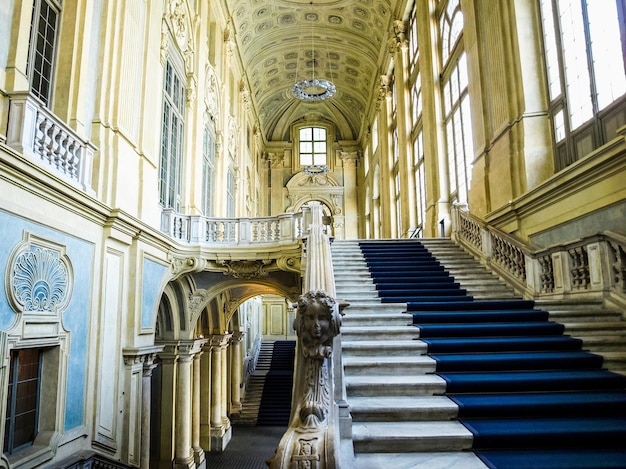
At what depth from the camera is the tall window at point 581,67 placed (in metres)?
7.09

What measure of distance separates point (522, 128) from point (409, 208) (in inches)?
406

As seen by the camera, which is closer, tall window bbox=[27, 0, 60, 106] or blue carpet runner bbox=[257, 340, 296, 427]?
tall window bbox=[27, 0, 60, 106]

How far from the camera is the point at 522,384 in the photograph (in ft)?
15.3

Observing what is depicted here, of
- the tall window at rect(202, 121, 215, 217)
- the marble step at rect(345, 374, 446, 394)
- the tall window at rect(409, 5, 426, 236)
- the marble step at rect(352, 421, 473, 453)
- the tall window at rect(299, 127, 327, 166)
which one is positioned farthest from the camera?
the tall window at rect(299, 127, 327, 166)

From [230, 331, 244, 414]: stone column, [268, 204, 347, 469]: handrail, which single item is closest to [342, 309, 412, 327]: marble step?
[268, 204, 347, 469]: handrail

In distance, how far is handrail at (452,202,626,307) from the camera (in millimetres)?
6051

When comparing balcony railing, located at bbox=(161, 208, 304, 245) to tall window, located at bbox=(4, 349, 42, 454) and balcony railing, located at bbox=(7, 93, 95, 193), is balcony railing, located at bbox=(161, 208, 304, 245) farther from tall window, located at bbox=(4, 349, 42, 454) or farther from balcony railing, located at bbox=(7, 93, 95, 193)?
tall window, located at bbox=(4, 349, 42, 454)

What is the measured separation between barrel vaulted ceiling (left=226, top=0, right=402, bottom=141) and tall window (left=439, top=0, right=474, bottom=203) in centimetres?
600

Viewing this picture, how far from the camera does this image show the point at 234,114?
808 inches

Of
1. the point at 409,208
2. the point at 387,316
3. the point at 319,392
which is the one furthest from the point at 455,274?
the point at 409,208

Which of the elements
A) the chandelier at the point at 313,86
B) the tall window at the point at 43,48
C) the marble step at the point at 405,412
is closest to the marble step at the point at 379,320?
the marble step at the point at 405,412

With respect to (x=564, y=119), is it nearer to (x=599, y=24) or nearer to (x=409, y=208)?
(x=599, y=24)

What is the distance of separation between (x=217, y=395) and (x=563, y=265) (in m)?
12.9

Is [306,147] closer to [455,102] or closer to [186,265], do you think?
→ [455,102]
